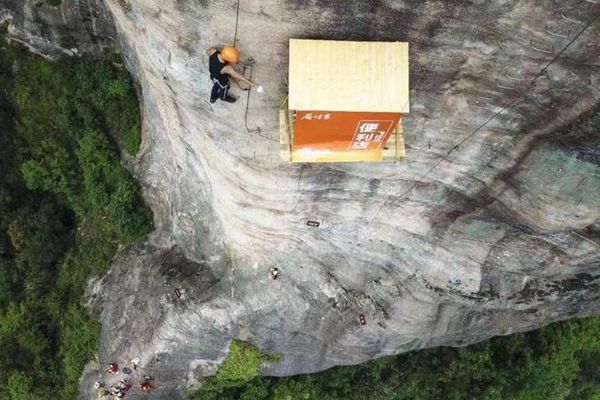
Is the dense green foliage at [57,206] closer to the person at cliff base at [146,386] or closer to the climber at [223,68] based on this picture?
the person at cliff base at [146,386]

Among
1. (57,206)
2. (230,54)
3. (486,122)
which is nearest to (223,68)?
(230,54)

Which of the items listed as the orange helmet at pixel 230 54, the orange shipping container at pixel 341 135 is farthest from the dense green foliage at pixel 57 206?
the orange shipping container at pixel 341 135

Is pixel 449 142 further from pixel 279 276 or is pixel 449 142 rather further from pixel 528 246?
pixel 279 276

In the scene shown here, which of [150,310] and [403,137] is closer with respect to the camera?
[403,137]

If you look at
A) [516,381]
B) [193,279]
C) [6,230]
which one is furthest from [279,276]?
[6,230]

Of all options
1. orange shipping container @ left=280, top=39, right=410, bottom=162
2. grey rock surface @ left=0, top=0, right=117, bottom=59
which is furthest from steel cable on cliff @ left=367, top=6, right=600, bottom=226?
grey rock surface @ left=0, top=0, right=117, bottom=59

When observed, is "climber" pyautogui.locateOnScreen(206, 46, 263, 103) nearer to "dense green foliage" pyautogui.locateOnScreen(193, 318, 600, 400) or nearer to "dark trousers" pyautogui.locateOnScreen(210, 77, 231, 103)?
"dark trousers" pyautogui.locateOnScreen(210, 77, 231, 103)
